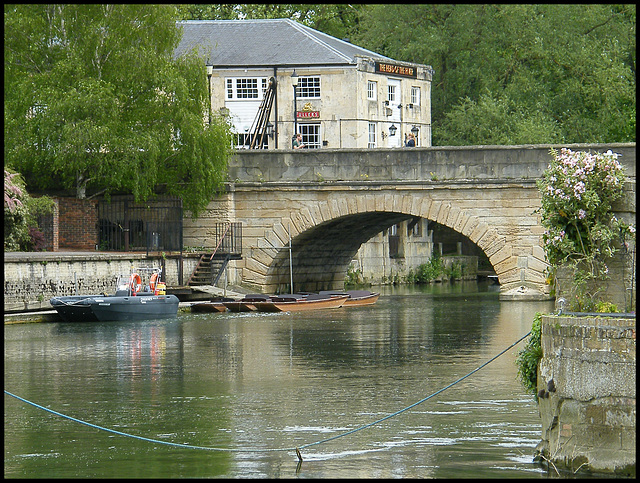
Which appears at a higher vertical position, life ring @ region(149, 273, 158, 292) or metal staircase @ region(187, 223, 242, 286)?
metal staircase @ region(187, 223, 242, 286)

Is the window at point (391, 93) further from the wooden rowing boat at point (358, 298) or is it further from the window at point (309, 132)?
the wooden rowing boat at point (358, 298)

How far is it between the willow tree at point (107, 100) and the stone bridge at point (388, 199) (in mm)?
1242

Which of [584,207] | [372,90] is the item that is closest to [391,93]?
[372,90]

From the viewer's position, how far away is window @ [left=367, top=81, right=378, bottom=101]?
46.2 metres

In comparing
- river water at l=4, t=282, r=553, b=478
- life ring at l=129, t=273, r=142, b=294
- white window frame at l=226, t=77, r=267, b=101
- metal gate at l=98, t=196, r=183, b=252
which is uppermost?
white window frame at l=226, t=77, r=267, b=101

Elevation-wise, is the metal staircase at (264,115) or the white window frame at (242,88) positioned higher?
the white window frame at (242,88)

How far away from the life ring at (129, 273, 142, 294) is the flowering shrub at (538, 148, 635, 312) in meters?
18.3

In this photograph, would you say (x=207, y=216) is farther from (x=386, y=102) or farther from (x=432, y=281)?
(x=432, y=281)

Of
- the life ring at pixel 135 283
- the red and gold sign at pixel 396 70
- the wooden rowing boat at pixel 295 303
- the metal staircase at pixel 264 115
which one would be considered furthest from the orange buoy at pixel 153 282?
the red and gold sign at pixel 396 70

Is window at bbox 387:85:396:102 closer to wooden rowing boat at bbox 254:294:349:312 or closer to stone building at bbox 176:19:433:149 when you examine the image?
stone building at bbox 176:19:433:149

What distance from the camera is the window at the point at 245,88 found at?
44.8 meters

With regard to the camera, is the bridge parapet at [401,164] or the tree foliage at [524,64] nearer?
the bridge parapet at [401,164]

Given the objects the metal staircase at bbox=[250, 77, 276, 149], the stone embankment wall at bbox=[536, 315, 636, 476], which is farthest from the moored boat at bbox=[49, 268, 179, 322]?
the stone embankment wall at bbox=[536, 315, 636, 476]

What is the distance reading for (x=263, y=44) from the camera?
149 ft
